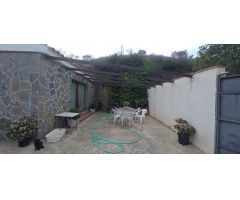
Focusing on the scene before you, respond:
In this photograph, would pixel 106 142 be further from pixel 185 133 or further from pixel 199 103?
pixel 199 103

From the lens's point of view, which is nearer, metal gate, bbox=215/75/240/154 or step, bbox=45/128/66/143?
metal gate, bbox=215/75/240/154

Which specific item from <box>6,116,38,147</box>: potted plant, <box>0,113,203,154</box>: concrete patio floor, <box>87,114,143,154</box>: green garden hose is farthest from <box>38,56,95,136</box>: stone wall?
<box>87,114,143,154</box>: green garden hose

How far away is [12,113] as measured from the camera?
19.4 feet

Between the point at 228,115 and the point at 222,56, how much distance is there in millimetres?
3456

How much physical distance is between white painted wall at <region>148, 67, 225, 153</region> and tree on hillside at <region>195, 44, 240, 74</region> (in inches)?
50.0

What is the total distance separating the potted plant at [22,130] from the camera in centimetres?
523

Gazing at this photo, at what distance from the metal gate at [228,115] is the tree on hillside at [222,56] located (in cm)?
202

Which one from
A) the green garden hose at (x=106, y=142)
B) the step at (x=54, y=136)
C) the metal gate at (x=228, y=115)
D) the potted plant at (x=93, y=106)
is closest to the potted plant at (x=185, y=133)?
the metal gate at (x=228, y=115)

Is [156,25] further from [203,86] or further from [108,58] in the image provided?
[108,58]

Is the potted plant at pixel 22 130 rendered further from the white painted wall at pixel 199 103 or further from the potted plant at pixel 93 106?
the potted plant at pixel 93 106

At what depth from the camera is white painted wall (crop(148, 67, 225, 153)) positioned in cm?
474

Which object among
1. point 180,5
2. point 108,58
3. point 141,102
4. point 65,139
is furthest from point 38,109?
point 108,58

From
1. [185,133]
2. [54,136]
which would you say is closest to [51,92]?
[54,136]

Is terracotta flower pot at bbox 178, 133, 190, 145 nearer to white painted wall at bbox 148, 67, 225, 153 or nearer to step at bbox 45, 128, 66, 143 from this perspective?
white painted wall at bbox 148, 67, 225, 153
